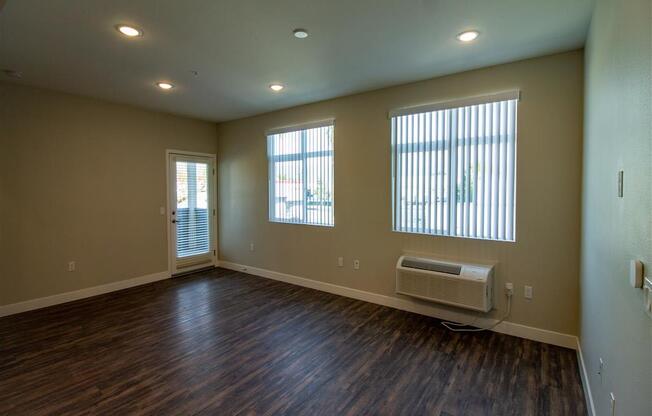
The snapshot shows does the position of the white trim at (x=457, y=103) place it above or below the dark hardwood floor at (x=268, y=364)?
above

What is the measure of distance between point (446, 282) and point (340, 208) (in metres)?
1.69

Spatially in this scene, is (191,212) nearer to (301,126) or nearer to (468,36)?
(301,126)

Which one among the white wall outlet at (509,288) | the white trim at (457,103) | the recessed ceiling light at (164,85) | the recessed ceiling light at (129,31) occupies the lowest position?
the white wall outlet at (509,288)

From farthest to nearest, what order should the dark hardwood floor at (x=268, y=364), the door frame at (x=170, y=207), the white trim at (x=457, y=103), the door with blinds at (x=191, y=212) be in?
1. the door with blinds at (x=191, y=212)
2. the door frame at (x=170, y=207)
3. the white trim at (x=457, y=103)
4. the dark hardwood floor at (x=268, y=364)

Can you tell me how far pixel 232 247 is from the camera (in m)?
5.81

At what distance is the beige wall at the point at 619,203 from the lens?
1091 mm

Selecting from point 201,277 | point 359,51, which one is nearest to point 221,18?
point 359,51

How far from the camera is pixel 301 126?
4695mm

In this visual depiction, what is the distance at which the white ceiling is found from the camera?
2.20 metres

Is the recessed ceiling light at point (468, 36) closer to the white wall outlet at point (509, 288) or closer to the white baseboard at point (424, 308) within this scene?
the white wall outlet at point (509, 288)

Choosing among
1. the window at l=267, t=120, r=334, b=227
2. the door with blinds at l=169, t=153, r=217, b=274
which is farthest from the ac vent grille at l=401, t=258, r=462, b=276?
→ the door with blinds at l=169, t=153, r=217, b=274

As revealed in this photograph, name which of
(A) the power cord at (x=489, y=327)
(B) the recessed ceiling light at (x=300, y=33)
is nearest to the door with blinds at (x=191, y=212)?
(B) the recessed ceiling light at (x=300, y=33)

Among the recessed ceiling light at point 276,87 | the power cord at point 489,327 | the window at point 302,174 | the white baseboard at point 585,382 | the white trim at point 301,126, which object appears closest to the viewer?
the white baseboard at point 585,382

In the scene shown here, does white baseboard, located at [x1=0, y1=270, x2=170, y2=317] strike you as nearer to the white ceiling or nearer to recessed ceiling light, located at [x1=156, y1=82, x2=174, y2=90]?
the white ceiling
